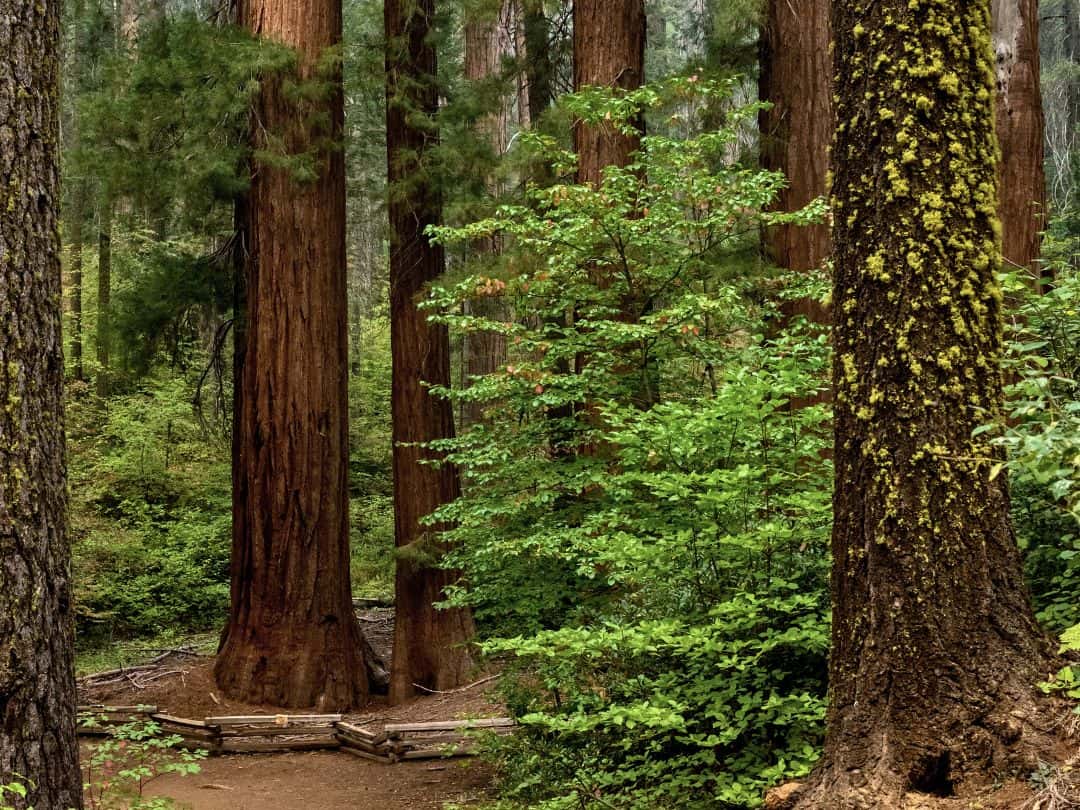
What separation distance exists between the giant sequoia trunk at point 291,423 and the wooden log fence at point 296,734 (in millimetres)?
736

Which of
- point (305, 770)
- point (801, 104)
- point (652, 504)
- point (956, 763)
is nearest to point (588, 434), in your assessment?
point (652, 504)

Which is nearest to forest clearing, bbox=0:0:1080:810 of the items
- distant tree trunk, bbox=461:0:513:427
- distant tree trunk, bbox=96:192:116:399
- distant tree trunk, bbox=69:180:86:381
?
distant tree trunk, bbox=461:0:513:427

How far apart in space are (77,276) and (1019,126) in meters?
18.6

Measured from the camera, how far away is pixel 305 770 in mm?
8375

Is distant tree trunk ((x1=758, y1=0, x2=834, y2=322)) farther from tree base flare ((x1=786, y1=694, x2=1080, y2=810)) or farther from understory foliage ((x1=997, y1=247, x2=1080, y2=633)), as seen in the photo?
tree base flare ((x1=786, y1=694, x2=1080, y2=810))

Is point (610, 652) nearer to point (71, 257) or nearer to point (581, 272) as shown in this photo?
point (581, 272)

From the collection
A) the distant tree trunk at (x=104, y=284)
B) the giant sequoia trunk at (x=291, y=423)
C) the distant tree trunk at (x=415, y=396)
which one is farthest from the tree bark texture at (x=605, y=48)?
the distant tree trunk at (x=104, y=284)

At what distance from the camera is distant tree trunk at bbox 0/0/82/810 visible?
3.67m

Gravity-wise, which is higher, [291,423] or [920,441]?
[291,423]

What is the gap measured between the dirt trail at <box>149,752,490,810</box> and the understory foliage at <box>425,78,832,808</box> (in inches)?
58.6

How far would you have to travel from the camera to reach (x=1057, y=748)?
9.35 ft

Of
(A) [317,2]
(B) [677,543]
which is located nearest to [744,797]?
(B) [677,543]

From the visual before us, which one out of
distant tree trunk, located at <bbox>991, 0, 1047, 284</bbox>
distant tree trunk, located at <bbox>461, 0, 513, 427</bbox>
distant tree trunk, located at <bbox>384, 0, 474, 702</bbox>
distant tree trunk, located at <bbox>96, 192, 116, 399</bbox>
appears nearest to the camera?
distant tree trunk, located at <bbox>991, 0, 1047, 284</bbox>

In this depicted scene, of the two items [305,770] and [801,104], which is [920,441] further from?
[801,104]
